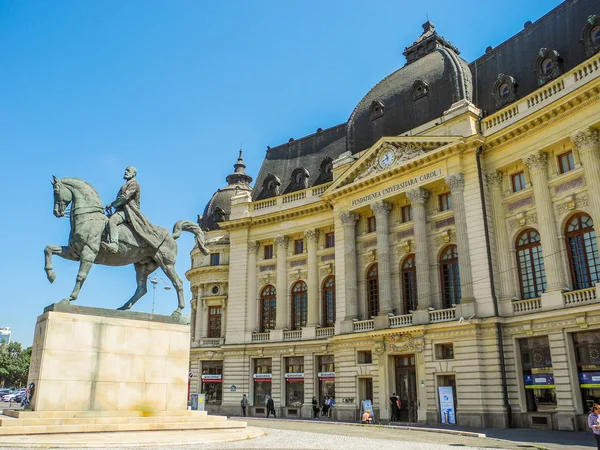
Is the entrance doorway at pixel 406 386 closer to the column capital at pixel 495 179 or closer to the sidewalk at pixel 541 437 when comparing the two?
the sidewalk at pixel 541 437

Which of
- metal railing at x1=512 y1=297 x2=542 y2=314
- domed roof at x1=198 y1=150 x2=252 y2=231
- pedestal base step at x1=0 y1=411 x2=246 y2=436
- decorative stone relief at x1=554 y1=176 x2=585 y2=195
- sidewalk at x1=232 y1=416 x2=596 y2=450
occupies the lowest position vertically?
sidewalk at x1=232 y1=416 x2=596 y2=450

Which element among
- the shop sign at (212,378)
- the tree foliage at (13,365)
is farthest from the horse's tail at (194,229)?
the tree foliage at (13,365)

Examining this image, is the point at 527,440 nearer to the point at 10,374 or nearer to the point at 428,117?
the point at 428,117

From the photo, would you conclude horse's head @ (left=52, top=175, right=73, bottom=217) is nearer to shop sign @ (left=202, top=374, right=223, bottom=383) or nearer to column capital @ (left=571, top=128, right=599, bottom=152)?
column capital @ (left=571, top=128, right=599, bottom=152)

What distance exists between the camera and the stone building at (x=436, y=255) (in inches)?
1149

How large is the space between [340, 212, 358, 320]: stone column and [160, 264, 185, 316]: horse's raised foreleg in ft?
69.4

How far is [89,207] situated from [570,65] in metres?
27.4

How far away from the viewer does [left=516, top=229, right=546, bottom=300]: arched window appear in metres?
30.9

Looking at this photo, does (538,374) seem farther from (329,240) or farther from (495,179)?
(329,240)

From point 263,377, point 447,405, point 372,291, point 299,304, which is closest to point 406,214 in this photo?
point 372,291

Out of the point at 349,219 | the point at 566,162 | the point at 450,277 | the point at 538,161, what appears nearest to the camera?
the point at 566,162

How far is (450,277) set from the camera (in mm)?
35000

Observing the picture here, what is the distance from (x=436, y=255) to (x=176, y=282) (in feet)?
69.0

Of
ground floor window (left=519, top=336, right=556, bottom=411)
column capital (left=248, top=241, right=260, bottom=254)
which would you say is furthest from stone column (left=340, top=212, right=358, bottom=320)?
ground floor window (left=519, top=336, right=556, bottom=411)
